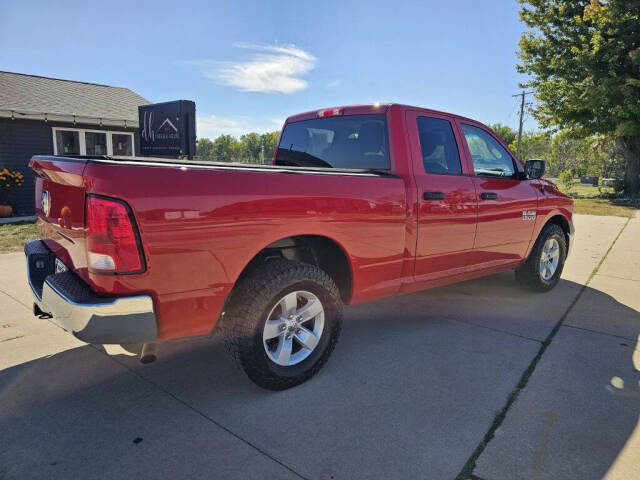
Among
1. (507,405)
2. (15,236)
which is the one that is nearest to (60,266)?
(507,405)

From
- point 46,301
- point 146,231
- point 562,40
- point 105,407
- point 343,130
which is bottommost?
point 105,407

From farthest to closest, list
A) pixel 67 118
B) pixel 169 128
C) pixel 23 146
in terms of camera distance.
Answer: pixel 67 118
pixel 23 146
pixel 169 128

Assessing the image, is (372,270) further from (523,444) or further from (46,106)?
(46,106)

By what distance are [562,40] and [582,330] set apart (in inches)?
850

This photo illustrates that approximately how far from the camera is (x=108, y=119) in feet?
43.2

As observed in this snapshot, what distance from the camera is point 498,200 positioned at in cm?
421

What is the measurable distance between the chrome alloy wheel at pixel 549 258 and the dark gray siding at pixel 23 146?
12.7 metres

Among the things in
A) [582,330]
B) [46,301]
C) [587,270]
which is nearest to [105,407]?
[46,301]

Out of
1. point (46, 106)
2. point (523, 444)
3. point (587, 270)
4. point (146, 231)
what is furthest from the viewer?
point (46, 106)

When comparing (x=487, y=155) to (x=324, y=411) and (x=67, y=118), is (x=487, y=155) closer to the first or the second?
(x=324, y=411)

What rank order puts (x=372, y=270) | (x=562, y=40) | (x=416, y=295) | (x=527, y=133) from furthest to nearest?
(x=527, y=133) < (x=562, y=40) < (x=416, y=295) < (x=372, y=270)

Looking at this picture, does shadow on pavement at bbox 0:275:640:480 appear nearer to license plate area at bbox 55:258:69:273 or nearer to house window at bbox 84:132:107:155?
license plate area at bbox 55:258:69:273

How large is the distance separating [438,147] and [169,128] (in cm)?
982

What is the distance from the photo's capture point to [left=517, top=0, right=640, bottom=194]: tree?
17.9 m
